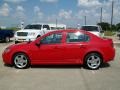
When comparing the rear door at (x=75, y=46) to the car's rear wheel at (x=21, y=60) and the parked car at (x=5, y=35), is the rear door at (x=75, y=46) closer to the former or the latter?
the car's rear wheel at (x=21, y=60)

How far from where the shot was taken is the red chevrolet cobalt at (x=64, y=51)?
37.1 feet

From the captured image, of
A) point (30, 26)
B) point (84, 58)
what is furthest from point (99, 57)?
point (30, 26)

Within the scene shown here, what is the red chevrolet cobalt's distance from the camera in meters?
11.3

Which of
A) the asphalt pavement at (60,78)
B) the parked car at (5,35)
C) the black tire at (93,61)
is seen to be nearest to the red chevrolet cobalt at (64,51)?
the black tire at (93,61)

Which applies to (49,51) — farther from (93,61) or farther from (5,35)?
(5,35)

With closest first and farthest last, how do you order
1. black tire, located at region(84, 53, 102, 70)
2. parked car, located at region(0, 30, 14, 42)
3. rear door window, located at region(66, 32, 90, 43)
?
1. black tire, located at region(84, 53, 102, 70)
2. rear door window, located at region(66, 32, 90, 43)
3. parked car, located at region(0, 30, 14, 42)

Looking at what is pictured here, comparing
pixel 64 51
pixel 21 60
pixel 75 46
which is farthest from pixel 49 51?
pixel 21 60

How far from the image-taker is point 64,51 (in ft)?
37.1

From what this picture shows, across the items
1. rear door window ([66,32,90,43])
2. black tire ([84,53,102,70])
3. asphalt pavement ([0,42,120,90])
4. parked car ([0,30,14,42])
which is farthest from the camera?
parked car ([0,30,14,42])

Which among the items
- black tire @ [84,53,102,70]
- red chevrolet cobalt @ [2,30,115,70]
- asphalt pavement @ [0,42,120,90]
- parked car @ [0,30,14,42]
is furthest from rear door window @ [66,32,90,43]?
parked car @ [0,30,14,42]

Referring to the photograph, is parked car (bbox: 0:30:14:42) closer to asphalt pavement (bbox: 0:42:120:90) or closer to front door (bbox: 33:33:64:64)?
asphalt pavement (bbox: 0:42:120:90)

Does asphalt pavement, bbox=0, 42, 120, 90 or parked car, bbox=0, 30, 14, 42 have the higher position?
parked car, bbox=0, 30, 14, 42

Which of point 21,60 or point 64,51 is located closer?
point 64,51

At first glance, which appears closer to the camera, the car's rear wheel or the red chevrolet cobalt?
the red chevrolet cobalt
